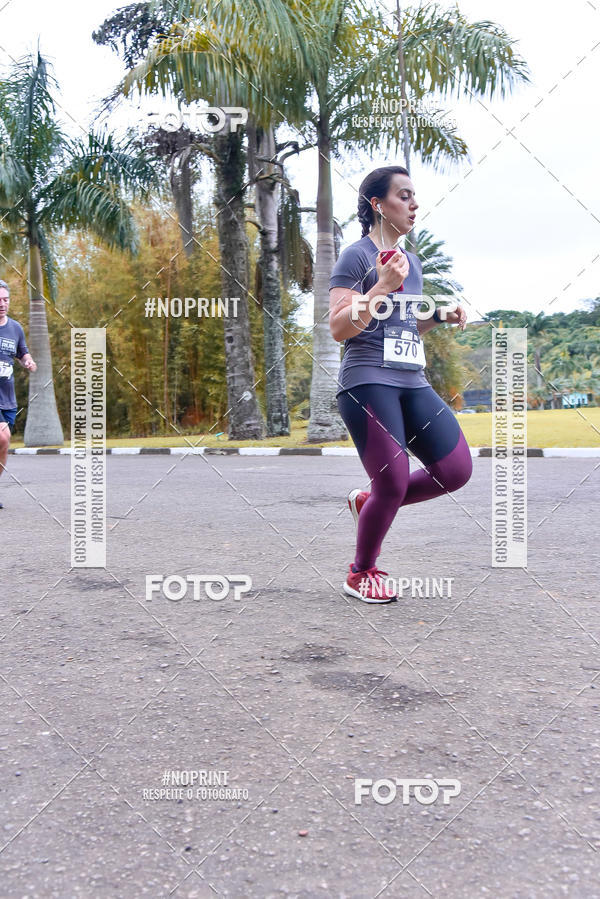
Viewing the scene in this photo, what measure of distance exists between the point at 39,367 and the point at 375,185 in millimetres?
15031

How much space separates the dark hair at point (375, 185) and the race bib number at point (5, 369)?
127 inches

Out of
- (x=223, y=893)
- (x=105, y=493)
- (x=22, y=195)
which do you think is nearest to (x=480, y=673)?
(x=223, y=893)

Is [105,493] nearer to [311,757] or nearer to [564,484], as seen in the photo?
[564,484]

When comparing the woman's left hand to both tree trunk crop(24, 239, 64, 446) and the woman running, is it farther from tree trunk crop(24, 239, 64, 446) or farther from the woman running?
tree trunk crop(24, 239, 64, 446)

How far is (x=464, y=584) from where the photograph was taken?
10.3 feet

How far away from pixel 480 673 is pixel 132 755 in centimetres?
94

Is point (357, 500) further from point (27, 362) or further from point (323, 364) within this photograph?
point (323, 364)

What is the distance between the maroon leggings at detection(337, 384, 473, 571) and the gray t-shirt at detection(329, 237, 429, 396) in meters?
0.03

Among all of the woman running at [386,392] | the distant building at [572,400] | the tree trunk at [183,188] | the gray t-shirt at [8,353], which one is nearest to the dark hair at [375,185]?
the woman running at [386,392]

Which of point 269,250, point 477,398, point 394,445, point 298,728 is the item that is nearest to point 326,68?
point 269,250

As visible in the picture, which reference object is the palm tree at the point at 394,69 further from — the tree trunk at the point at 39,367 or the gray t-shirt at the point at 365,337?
the tree trunk at the point at 39,367

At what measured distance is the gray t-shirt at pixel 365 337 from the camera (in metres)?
2.80

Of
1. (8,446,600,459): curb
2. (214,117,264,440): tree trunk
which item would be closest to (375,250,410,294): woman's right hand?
(214,117,264,440): tree trunk

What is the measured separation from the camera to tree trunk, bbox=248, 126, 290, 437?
7066 mm
